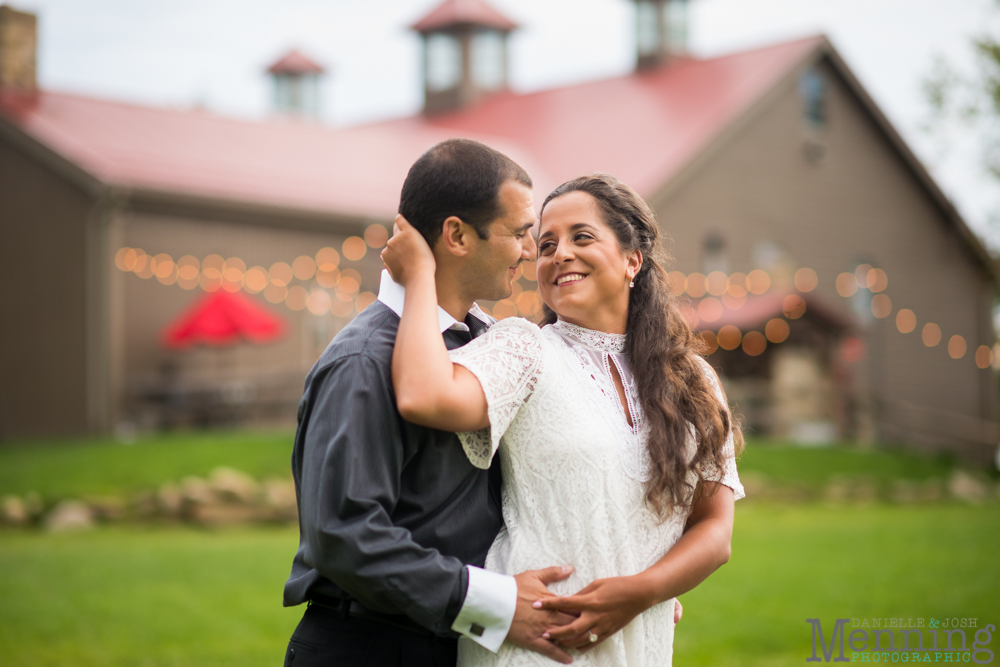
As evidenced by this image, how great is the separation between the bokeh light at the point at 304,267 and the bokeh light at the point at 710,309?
27.2 feet

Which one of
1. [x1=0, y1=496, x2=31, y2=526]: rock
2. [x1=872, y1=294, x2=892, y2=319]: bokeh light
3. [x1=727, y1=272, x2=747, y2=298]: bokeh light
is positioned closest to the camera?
[x1=0, y1=496, x2=31, y2=526]: rock

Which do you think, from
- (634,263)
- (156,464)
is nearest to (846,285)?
(156,464)

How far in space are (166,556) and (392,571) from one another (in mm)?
8868

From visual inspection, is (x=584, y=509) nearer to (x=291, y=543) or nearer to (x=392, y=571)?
(x=392, y=571)

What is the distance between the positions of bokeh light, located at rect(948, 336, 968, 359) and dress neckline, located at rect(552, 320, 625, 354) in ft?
85.1

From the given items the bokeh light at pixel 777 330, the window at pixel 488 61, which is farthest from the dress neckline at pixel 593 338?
the window at pixel 488 61

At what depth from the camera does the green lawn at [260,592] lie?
736cm

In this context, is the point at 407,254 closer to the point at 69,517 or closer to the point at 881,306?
the point at 69,517

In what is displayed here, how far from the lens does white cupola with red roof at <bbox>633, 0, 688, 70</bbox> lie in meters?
26.1

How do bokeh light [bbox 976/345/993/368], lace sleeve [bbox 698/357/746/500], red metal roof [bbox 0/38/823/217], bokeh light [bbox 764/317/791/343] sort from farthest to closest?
bokeh light [bbox 976/345/993/368] < bokeh light [bbox 764/317/791/343] < red metal roof [bbox 0/38/823/217] < lace sleeve [bbox 698/357/746/500]

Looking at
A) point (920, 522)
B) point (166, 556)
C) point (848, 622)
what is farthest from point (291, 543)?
point (920, 522)

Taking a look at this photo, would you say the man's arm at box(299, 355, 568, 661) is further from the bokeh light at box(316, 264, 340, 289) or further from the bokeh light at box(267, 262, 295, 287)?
the bokeh light at box(316, 264, 340, 289)

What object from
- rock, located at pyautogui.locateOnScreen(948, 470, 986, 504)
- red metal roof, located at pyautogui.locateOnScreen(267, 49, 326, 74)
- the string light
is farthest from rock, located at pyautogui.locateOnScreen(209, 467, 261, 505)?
red metal roof, located at pyautogui.locateOnScreen(267, 49, 326, 74)

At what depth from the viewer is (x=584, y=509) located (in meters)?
2.56
